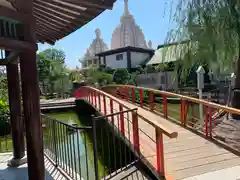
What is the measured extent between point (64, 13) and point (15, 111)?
186 centimetres

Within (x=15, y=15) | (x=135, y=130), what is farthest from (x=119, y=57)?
(x=15, y=15)

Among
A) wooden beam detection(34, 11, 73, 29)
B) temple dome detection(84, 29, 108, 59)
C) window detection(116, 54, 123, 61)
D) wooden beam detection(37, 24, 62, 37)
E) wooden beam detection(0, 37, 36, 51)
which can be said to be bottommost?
wooden beam detection(0, 37, 36, 51)

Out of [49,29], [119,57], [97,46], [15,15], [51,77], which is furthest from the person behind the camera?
[97,46]

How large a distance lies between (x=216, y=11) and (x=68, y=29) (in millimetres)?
2857

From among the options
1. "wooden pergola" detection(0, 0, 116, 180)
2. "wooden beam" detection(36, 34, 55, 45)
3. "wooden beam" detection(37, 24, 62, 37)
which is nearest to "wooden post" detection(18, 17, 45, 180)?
"wooden pergola" detection(0, 0, 116, 180)

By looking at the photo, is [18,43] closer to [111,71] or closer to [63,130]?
[63,130]

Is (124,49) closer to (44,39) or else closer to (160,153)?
(44,39)

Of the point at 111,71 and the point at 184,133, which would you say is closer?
the point at 184,133

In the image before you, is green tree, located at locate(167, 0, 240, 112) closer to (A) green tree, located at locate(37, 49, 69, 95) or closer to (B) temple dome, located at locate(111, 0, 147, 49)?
(A) green tree, located at locate(37, 49, 69, 95)

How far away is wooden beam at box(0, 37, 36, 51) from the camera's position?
2.13 meters

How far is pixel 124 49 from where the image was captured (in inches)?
973

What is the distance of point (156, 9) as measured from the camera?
19.1 feet

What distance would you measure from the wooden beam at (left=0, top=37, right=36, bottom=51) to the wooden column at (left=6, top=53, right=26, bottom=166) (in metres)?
1.79

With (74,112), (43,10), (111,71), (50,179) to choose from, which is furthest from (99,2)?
(111,71)
